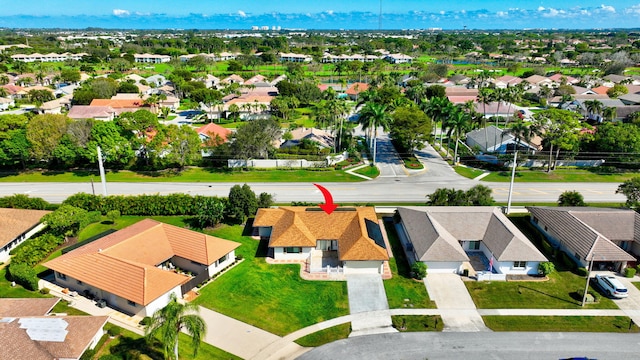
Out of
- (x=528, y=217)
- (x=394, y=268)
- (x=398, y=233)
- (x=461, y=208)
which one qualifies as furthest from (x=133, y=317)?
(x=528, y=217)

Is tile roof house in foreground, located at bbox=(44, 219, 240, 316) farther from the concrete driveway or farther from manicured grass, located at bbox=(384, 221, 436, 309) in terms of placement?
the concrete driveway

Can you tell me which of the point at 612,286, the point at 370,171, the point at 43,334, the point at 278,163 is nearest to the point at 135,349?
the point at 43,334

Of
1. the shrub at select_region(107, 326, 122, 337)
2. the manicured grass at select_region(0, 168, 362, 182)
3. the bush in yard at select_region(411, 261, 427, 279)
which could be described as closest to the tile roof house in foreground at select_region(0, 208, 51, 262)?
the manicured grass at select_region(0, 168, 362, 182)

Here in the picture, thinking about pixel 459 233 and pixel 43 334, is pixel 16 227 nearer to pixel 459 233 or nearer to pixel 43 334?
pixel 43 334

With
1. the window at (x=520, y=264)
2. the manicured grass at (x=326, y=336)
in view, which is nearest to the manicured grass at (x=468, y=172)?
the window at (x=520, y=264)

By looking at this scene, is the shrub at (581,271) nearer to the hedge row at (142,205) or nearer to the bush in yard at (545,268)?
the bush in yard at (545,268)
